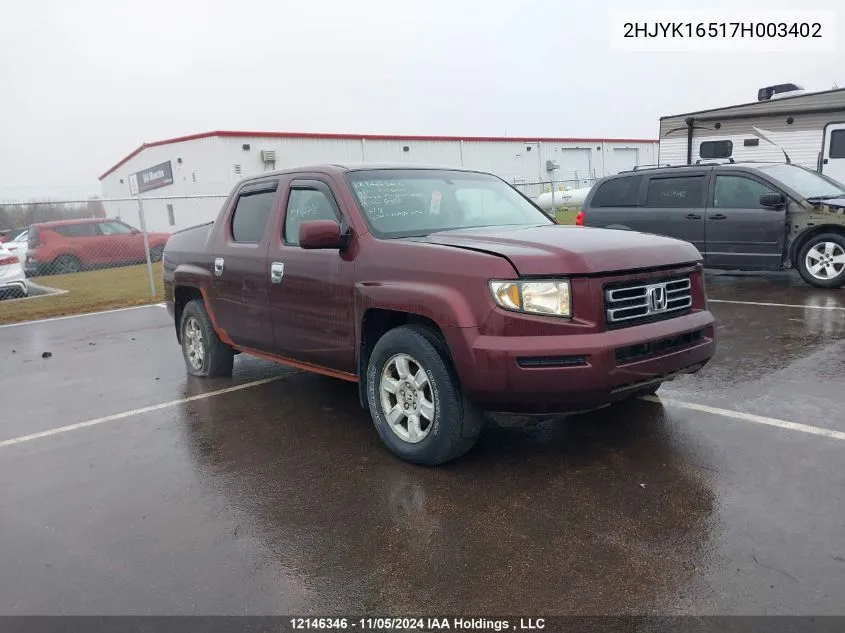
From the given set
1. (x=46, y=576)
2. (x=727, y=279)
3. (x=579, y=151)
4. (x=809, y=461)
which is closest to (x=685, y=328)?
(x=809, y=461)

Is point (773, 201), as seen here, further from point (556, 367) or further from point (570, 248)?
point (556, 367)

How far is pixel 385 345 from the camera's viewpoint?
400cm

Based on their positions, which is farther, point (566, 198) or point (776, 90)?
point (566, 198)

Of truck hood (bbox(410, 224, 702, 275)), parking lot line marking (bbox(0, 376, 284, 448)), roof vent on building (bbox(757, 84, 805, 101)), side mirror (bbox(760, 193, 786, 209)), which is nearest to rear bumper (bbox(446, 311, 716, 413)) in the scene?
truck hood (bbox(410, 224, 702, 275))

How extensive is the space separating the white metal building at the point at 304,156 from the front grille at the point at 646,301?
794 inches

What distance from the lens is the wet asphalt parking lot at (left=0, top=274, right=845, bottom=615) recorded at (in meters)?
2.71

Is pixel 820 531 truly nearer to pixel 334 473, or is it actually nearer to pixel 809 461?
pixel 809 461

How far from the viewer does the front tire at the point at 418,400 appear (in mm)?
3703

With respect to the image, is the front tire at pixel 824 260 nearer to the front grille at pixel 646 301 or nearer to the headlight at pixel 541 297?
the front grille at pixel 646 301

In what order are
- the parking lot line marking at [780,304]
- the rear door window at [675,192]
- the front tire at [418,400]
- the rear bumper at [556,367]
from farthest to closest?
1. the rear door window at [675,192]
2. the parking lot line marking at [780,304]
3. the front tire at [418,400]
4. the rear bumper at [556,367]

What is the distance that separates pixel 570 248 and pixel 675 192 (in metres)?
7.44

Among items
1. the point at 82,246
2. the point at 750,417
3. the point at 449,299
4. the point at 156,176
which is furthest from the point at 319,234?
the point at 156,176

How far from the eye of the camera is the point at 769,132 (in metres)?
13.0

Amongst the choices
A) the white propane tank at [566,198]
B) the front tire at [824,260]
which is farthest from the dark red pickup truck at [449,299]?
the white propane tank at [566,198]
